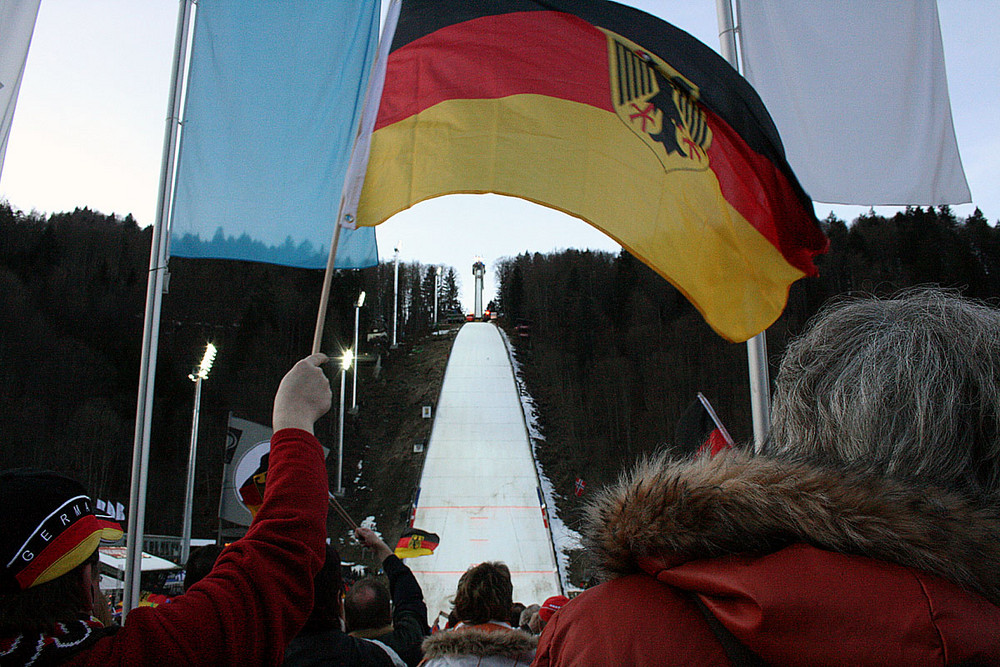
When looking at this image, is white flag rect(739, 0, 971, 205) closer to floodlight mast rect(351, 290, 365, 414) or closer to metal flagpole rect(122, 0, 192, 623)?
metal flagpole rect(122, 0, 192, 623)

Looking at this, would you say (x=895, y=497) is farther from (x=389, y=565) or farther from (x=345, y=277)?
(x=345, y=277)

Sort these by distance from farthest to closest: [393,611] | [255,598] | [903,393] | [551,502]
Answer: [551,502]
[393,611]
[255,598]
[903,393]

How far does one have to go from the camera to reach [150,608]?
1.10m

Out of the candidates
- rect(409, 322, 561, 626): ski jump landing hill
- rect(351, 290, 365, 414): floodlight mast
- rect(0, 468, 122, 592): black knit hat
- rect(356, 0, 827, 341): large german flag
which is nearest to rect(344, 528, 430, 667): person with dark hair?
rect(0, 468, 122, 592): black knit hat

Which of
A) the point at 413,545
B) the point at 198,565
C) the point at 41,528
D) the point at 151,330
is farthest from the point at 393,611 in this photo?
the point at 413,545

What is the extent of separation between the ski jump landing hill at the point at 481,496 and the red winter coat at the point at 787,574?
9.83 m

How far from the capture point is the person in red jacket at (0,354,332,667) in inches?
41.0

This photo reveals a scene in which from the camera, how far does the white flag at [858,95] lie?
4359 mm

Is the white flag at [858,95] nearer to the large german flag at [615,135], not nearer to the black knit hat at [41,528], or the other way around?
the large german flag at [615,135]

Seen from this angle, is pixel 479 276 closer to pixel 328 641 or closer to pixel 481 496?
pixel 481 496

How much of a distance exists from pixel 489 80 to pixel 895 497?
9.64 ft

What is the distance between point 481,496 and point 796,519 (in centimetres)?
2127

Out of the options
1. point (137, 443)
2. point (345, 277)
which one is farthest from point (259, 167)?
point (345, 277)

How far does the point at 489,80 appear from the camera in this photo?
3314 mm
